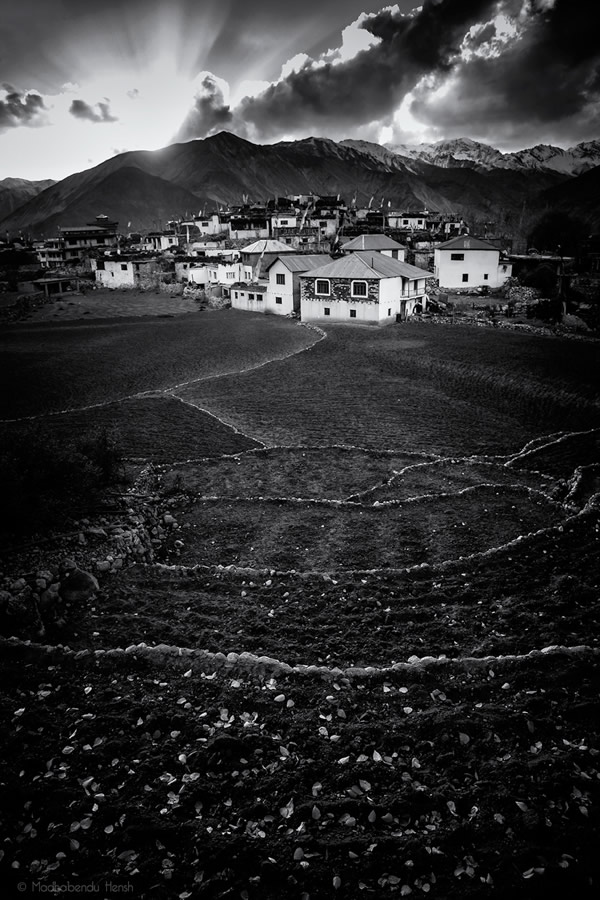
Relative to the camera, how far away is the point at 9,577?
11.5 meters

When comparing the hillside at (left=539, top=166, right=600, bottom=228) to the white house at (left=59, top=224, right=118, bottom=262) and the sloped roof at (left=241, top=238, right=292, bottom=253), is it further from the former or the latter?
the white house at (left=59, top=224, right=118, bottom=262)

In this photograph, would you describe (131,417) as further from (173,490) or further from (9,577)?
(9,577)

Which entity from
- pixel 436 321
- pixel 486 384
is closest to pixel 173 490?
pixel 486 384

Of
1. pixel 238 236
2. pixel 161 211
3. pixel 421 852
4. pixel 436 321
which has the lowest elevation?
pixel 421 852

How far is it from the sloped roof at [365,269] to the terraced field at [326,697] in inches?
1355

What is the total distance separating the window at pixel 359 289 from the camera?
49125mm

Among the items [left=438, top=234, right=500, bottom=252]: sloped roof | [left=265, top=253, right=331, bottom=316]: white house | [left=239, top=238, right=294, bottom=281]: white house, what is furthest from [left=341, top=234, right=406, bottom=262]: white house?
[left=265, top=253, right=331, bottom=316]: white house

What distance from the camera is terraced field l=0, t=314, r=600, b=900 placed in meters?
6.44

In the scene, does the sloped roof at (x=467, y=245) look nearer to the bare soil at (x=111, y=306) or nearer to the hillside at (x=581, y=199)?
the bare soil at (x=111, y=306)

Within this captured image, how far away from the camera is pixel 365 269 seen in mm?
49344

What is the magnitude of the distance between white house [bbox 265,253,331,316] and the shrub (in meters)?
41.5

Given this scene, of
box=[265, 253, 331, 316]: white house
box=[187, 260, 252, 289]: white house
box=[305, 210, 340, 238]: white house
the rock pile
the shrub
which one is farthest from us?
box=[305, 210, 340, 238]: white house

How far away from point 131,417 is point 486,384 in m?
19.1

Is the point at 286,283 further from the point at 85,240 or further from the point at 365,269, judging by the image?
the point at 85,240
